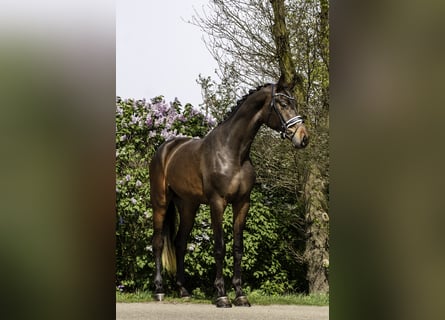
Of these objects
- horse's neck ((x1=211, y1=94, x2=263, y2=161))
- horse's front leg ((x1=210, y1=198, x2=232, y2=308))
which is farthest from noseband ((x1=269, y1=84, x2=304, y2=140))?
horse's front leg ((x1=210, y1=198, x2=232, y2=308))

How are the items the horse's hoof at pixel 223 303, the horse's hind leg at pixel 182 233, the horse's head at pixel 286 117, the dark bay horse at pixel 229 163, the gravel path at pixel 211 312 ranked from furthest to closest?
the horse's hind leg at pixel 182 233
the horse's hoof at pixel 223 303
the dark bay horse at pixel 229 163
the horse's head at pixel 286 117
the gravel path at pixel 211 312

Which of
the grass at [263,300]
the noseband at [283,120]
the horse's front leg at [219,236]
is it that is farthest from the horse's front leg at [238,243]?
the noseband at [283,120]

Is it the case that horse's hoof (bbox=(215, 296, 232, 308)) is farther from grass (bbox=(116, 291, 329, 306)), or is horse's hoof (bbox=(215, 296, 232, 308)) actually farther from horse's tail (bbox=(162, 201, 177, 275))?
horse's tail (bbox=(162, 201, 177, 275))

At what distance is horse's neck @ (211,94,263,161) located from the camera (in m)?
5.75

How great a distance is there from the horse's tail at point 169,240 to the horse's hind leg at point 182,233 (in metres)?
0.05

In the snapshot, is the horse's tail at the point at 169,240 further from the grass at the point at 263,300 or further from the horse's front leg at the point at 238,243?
the horse's front leg at the point at 238,243

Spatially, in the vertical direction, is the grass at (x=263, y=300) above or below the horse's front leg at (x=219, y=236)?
below

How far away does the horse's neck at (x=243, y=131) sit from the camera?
5.75 metres

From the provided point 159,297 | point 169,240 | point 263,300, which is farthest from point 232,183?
point 159,297

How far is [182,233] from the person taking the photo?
258 inches
